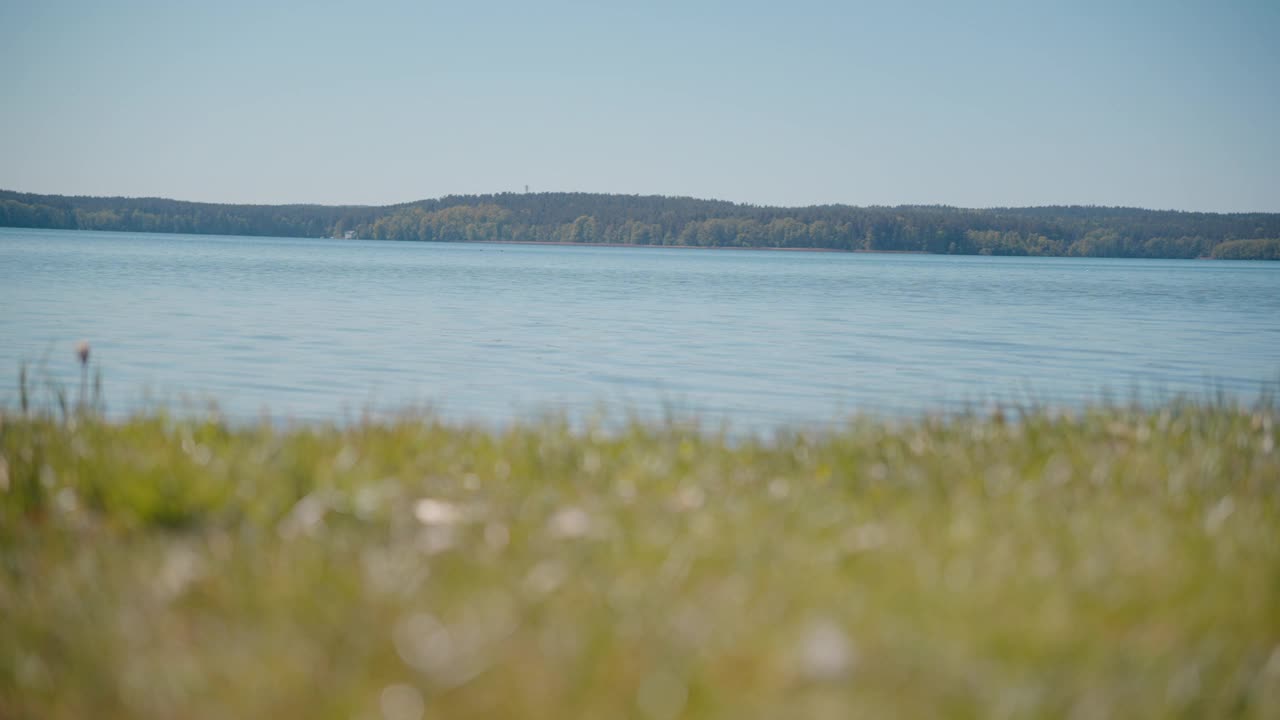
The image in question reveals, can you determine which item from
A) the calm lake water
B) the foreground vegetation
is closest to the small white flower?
the foreground vegetation

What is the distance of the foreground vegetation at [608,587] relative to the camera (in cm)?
330

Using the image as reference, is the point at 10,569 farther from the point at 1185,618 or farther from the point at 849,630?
the point at 1185,618

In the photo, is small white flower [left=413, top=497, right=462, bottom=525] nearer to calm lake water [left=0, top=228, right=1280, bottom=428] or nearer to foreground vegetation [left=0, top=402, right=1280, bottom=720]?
foreground vegetation [left=0, top=402, right=1280, bottom=720]

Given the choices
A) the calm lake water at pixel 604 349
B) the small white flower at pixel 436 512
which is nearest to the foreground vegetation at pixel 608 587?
the small white flower at pixel 436 512

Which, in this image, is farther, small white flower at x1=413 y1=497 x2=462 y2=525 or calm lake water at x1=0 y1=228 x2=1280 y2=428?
calm lake water at x1=0 y1=228 x2=1280 y2=428

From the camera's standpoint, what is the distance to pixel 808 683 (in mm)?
3330

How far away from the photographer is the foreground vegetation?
330 cm

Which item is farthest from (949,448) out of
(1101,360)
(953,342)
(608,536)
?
(953,342)

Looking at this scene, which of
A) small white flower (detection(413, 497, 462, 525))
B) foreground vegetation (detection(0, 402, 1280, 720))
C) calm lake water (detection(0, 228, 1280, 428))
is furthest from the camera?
calm lake water (detection(0, 228, 1280, 428))

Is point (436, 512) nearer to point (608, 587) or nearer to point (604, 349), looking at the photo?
point (608, 587)

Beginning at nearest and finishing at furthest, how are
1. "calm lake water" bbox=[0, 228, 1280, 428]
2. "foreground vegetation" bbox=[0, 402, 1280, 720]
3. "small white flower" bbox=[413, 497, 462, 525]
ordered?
"foreground vegetation" bbox=[0, 402, 1280, 720]
"small white flower" bbox=[413, 497, 462, 525]
"calm lake water" bbox=[0, 228, 1280, 428]

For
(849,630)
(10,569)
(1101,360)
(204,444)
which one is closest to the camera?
(849,630)

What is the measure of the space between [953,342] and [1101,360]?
14.0 ft

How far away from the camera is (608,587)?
4.11 m
